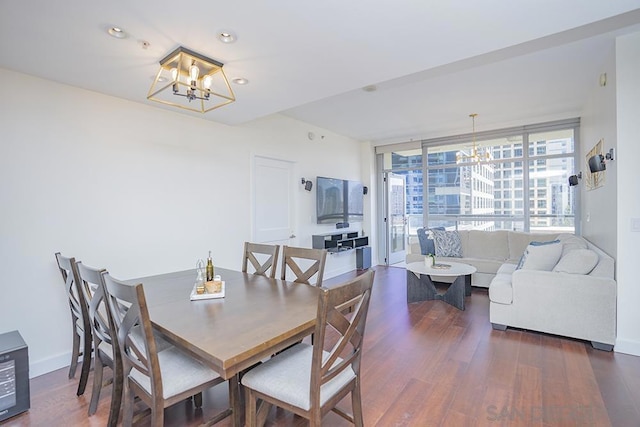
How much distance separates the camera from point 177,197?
11.3 ft

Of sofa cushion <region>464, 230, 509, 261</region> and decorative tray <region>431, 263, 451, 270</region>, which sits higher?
sofa cushion <region>464, 230, 509, 261</region>

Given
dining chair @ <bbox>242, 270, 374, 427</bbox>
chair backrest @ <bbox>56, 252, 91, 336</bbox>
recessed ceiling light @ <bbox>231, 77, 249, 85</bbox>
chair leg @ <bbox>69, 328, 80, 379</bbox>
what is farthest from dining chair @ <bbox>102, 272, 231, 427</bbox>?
recessed ceiling light @ <bbox>231, 77, 249, 85</bbox>

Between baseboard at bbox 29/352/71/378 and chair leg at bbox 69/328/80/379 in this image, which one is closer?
chair leg at bbox 69/328/80/379

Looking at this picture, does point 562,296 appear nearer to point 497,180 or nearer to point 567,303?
point 567,303

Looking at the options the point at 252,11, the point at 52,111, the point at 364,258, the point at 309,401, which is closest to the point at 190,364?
the point at 309,401

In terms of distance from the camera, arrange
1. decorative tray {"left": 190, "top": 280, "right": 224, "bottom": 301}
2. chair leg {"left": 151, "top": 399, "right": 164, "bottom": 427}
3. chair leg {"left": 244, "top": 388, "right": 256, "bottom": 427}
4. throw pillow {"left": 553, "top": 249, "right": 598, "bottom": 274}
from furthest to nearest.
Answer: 1. throw pillow {"left": 553, "top": 249, "right": 598, "bottom": 274}
2. decorative tray {"left": 190, "top": 280, "right": 224, "bottom": 301}
3. chair leg {"left": 244, "top": 388, "right": 256, "bottom": 427}
4. chair leg {"left": 151, "top": 399, "right": 164, "bottom": 427}

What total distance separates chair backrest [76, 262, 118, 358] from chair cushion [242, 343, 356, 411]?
2.77 feet

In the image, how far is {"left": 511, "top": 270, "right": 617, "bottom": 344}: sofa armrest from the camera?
277 cm

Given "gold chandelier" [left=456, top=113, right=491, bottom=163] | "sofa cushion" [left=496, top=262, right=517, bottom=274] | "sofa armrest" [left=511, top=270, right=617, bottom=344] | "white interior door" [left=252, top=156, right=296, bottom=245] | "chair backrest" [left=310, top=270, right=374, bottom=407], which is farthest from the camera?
"gold chandelier" [left=456, top=113, right=491, bottom=163]

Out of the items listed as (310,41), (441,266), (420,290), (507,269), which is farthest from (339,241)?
(310,41)

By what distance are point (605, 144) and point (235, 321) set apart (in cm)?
386

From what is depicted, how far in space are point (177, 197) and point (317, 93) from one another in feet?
6.19

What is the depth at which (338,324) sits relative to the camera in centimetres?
140

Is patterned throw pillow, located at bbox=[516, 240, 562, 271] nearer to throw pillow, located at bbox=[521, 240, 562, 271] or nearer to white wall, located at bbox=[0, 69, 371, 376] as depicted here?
throw pillow, located at bbox=[521, 240, 562, 271]
